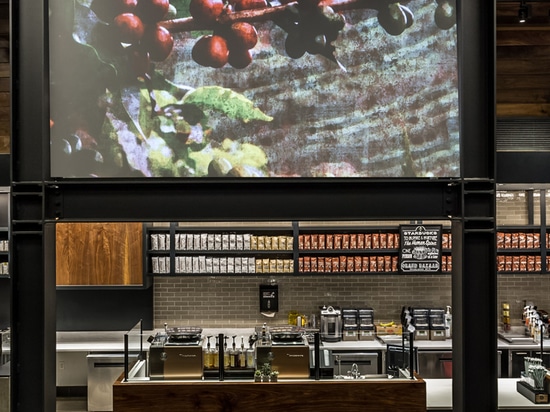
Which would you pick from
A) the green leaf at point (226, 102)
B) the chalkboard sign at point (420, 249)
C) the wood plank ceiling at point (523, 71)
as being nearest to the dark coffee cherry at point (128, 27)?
the green leaf at point (226, 102)

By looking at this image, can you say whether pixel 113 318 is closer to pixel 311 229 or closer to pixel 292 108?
pixel 311 229

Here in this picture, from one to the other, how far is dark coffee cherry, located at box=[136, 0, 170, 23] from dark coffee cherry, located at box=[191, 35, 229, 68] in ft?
1.06

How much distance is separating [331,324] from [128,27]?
4.54 metres

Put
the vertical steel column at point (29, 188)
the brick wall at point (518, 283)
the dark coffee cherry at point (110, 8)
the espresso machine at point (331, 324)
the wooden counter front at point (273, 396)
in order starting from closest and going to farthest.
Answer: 1. the vertical steel column at point (29, 188)
2. the dark coffee cherry at point (110, 8)
3. the wooden counter front at point (273, 396)
4. the espresso machine at point (331, 324)
5. the brick wall at point (518, 283)

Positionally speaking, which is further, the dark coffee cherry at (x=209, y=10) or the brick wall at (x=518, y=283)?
the brick wall at (x=518, y=283)

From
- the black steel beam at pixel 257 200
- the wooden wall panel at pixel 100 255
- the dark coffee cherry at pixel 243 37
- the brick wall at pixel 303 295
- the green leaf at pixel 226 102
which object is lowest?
the brick wall at pixel 303 295

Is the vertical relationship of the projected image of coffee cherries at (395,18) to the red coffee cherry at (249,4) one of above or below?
below

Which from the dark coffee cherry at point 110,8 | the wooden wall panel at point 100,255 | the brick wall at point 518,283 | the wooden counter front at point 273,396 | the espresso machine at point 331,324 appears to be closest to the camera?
the dark coffee cherry at point 110,8

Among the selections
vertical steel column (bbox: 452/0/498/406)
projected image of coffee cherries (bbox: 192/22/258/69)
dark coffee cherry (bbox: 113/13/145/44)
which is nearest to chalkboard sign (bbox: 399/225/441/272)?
vertical steel column (bbox: 452/0/498/406)

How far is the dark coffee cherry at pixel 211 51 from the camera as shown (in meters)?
4.23

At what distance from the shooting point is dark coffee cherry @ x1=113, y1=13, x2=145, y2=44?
Answer: 13.8ft

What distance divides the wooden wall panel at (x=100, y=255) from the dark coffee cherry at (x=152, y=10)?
3469mm

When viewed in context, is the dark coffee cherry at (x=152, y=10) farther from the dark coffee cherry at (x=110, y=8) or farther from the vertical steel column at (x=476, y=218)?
the vertical steel column at (x=476, y=218)

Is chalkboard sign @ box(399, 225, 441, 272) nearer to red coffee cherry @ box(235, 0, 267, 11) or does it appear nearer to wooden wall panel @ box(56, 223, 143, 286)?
wooden wall panel @ box(56, 223, 143, 286)
